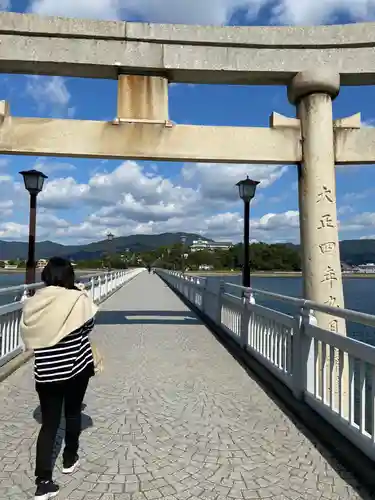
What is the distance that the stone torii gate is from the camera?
758 centimetres

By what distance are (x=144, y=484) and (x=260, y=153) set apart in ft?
19.3

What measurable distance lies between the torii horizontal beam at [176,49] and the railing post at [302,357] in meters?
4.83

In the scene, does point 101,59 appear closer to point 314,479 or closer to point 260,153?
point 260,153

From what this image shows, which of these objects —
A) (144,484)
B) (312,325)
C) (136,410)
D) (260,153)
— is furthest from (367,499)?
(260,153)

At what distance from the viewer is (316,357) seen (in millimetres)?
4773

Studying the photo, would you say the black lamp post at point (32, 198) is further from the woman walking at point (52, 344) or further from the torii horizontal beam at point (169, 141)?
the woman walking at point (52, 344)

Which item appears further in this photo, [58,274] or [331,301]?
[331,301]

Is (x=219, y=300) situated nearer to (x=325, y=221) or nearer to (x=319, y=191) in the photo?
(x=325, y=221)

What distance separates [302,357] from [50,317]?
2.97 meters

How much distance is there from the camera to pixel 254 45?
786 cm

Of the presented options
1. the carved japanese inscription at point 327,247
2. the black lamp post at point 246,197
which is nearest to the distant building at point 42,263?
the carved japanese inscription at point 327,247

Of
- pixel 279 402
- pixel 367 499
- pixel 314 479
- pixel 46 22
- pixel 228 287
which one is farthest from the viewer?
pixel 228 287

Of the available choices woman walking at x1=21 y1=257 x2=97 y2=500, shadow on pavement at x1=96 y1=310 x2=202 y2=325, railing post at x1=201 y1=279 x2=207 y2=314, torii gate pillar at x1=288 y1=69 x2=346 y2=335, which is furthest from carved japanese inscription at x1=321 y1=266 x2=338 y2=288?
railing post at x1=201 y1=279 x2=207 y2=314

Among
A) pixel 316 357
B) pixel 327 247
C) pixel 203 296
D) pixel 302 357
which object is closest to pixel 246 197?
pixel 203 296
